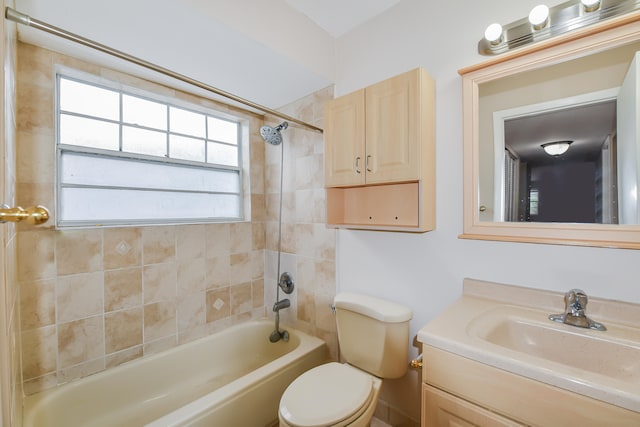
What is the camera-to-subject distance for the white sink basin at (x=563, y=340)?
869 mm

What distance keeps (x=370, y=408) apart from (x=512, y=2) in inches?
77.6

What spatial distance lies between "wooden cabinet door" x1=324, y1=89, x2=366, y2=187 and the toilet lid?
102 centimetres

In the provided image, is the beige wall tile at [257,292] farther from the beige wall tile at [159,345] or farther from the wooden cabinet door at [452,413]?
the wooden cabinet door at [452,413]

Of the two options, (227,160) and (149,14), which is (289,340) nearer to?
(227,160)

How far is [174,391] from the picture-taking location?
177 cm

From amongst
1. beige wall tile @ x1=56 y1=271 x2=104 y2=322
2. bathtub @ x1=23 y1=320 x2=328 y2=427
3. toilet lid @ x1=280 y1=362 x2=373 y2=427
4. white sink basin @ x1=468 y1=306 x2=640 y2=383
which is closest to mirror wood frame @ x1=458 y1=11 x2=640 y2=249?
white sink basin @ x1=468 y1=306 x2=640 y2=383

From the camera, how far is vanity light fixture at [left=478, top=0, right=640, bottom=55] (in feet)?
3.37

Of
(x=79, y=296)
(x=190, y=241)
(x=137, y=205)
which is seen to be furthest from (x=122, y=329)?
(x=137, y=205)

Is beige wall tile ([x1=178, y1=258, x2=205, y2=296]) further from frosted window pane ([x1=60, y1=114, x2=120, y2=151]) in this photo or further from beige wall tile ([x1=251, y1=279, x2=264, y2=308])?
frosted window pane ([x1=60, y1=114, x2=120, y2=151])

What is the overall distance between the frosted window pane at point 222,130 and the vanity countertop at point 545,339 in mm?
2078

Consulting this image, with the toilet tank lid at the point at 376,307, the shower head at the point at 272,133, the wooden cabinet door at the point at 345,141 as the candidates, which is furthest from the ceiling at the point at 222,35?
Answer: the toilet tank lid at the point at 376,307

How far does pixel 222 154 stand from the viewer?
2303 mm

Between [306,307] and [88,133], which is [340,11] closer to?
[88,133]

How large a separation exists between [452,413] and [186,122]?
2.32 m
